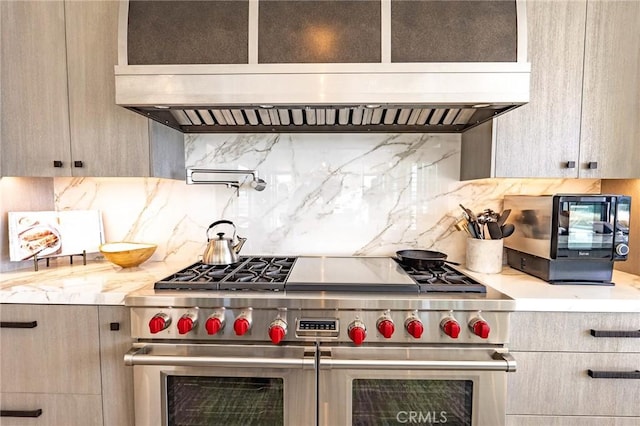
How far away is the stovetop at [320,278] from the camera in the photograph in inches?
48.1

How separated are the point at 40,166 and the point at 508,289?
2127 mm

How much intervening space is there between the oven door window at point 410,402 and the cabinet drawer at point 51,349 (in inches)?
39.7

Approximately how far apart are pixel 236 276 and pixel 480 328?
0.93 m

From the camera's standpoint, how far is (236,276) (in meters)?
1.35

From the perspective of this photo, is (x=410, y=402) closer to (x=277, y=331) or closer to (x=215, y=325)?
(x=277, y=331)

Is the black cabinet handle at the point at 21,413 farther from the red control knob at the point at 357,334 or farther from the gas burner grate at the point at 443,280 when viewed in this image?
the gas burner grate at the point at 443,280

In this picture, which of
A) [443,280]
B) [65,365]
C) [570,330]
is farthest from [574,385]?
[65,365]

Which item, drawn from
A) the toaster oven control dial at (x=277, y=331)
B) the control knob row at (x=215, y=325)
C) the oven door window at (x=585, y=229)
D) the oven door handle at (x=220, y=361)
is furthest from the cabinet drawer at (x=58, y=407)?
the oven door window at (x=585, y=229)

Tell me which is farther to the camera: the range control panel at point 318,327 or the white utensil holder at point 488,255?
the white utensil holder at point 488,255

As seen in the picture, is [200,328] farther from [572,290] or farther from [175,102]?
[572,290]

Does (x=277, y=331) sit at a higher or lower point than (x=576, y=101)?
lower

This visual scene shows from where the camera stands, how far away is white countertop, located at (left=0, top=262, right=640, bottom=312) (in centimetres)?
117

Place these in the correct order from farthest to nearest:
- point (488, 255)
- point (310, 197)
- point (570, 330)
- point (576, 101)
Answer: point (310, 197) → point (488, 255) → point (576, 101) → point (570, 330)

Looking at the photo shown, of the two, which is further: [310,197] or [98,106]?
[310,197]
